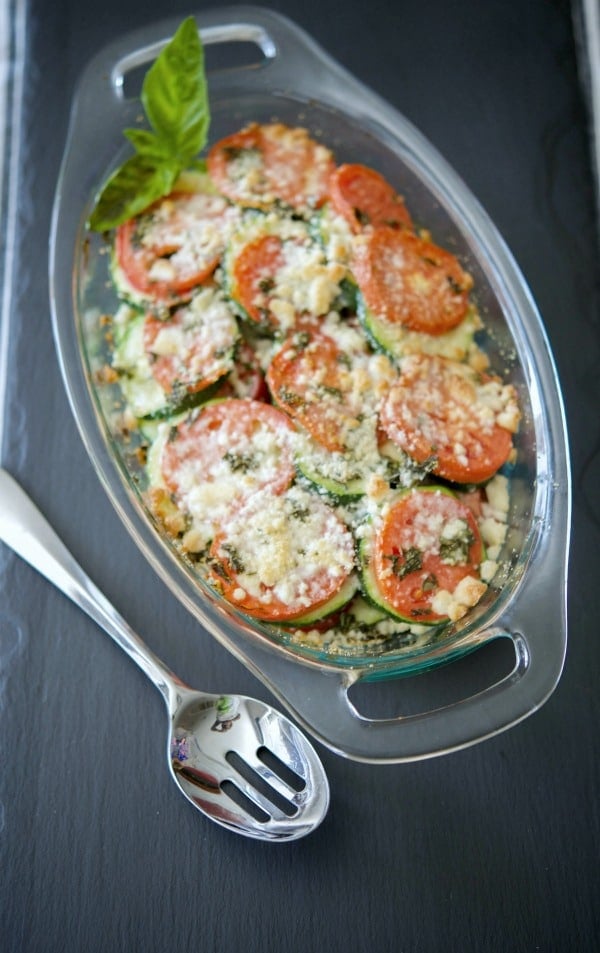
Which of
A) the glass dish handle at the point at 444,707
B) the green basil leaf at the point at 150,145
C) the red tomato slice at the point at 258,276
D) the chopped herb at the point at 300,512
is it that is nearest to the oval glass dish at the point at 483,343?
the glass dish handle at the point at 444,707

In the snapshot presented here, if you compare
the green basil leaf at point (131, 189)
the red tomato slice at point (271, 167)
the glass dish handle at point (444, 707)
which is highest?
the green basil leaf at point (131, 189)

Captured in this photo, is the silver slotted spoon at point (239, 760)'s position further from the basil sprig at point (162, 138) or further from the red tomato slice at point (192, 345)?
the basil sprig at point (162, 138)

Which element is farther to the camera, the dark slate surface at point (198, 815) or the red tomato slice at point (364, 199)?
the red tomato slice at point (364, 199)

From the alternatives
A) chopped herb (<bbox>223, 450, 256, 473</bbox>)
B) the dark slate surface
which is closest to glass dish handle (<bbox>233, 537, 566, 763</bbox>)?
the dark slate surface

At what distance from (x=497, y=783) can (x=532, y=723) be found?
14 centimetres

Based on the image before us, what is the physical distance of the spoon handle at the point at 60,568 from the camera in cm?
182

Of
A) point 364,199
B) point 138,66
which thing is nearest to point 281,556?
point 364,199

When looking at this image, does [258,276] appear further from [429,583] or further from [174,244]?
[429,583]

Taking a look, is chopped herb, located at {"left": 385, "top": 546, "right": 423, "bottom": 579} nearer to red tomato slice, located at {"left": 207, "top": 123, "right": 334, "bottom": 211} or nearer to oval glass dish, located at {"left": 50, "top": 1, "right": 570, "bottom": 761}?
oval glass dish, located at {"left": 50, "top": 1, "right": 570, "bottom": 761}

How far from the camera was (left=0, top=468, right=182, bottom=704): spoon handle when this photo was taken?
5.98ft

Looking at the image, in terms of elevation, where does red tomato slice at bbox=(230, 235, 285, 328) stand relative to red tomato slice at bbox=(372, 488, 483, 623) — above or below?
above

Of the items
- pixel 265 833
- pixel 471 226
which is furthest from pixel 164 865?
pixel 471 226

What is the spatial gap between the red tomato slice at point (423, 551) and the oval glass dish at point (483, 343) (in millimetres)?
72

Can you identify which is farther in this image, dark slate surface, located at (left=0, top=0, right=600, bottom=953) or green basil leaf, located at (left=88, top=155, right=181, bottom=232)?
green basil leaf, located at (left=88, top=155, right=181, bottom=232)
